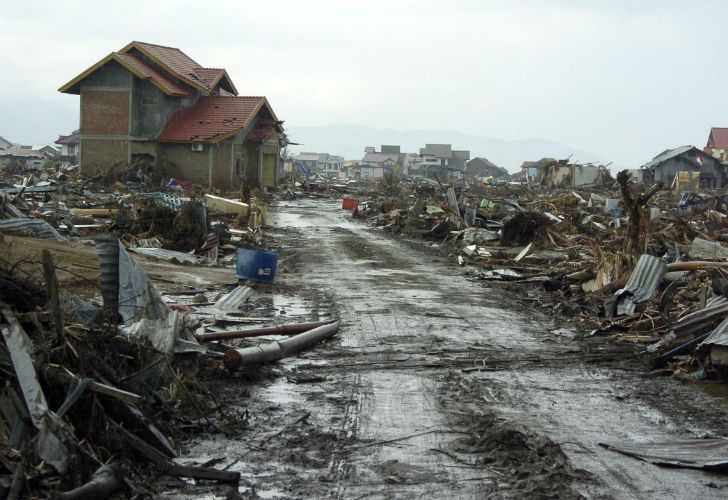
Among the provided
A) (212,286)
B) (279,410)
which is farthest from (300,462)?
(212,286)

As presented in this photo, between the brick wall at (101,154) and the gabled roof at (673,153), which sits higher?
the gabled roof at (673,153)

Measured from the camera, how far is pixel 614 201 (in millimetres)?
35250

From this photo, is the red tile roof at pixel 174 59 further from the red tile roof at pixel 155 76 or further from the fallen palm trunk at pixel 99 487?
the fallen palm trunk at pixel 99 487

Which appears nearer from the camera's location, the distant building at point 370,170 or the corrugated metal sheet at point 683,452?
the corrugated metal sheet at point 683,452

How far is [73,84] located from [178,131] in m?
5.61

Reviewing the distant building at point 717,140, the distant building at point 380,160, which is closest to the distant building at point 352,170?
the distant building at point 380,160

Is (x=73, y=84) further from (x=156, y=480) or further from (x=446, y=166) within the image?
(x=446, y=166)

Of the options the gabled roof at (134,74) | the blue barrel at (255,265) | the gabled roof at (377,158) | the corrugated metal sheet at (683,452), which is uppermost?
the gabled roof at (134,74)

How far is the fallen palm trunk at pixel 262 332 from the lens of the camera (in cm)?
967

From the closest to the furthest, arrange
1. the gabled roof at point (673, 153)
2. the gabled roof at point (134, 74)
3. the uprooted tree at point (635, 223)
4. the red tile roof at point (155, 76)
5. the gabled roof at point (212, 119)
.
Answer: the uprooted tree at point (635, 223)
the gabled roof at point (134, 74)
the red tile roof at point (155, 76)
the gabled roof at point (212, 119)
the gabled roof at point (673, 153)

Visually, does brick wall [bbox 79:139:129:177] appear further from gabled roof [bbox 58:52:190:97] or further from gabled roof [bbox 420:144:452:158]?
gabled roof [bbox 420:144:452:158]

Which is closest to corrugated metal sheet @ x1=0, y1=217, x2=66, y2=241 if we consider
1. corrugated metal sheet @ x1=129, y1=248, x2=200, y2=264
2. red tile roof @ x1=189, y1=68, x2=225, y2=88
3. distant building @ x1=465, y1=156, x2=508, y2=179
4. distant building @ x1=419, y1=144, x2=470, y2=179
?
corrugated metal sheet @ x1=129, y1=248, x2=200, y2=264

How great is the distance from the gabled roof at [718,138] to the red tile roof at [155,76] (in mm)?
63892

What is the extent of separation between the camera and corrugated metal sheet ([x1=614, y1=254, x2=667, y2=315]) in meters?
12.5
